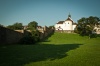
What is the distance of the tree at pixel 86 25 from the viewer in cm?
7656

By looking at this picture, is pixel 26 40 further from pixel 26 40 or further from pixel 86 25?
pixel 86 25

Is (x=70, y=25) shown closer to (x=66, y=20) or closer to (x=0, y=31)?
(x=66, y=20)

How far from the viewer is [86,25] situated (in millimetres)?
78125

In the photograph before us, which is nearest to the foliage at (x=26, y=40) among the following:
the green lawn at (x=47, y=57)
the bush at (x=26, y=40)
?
the bush at (x=26, y=40)

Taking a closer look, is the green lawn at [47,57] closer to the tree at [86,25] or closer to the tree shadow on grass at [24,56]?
the tree shadow on grass at [24,56]

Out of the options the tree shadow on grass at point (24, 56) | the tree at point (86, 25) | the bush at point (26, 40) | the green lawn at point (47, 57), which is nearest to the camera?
the green lawn at point (47, 57)

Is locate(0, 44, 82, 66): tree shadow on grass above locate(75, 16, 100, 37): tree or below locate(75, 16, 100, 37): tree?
below

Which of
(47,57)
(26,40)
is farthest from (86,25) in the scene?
(47,57)

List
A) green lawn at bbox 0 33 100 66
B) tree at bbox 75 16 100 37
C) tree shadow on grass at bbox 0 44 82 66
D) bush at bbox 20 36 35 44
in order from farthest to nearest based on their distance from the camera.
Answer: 1. tree at bbox 75 16 100 37
2. bush at bbox 20 36 35 44
3. tree shadow on grass at bbox 0 44 82 66
4. green lawn at bbox 0 33 100 66

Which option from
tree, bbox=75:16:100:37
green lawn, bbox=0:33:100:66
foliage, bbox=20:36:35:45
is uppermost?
tree, bbox=75:16:100:37

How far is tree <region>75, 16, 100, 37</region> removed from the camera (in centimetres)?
7656

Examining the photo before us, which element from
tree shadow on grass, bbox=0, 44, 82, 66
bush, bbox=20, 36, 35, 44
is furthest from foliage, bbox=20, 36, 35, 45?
tree shadow on grass, bbox=0, 44, 82, 66

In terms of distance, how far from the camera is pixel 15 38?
110ft

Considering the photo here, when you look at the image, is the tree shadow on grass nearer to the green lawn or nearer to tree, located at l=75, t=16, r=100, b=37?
the green lawn
